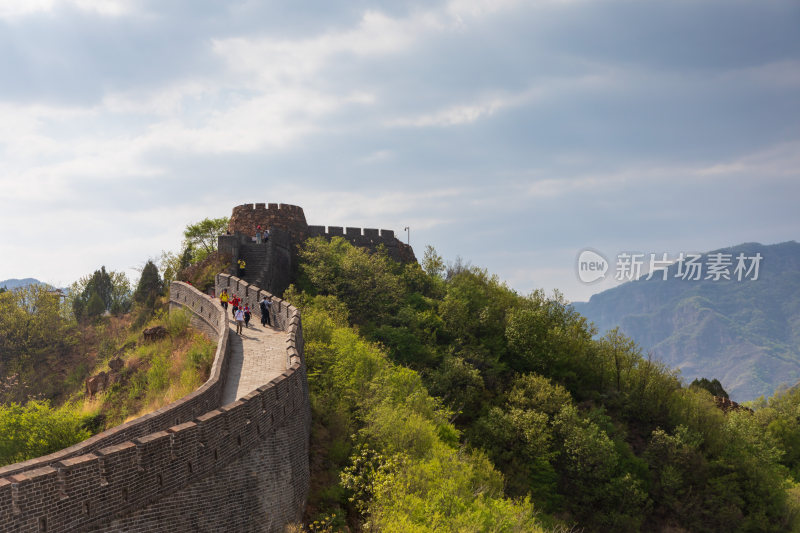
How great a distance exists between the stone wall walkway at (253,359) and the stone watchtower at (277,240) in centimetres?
1261

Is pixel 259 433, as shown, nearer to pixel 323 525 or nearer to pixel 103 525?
pixel 323 525

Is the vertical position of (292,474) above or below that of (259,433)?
below

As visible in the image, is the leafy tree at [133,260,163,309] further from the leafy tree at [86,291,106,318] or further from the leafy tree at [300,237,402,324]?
the leafy tree at [300,237,402,324]

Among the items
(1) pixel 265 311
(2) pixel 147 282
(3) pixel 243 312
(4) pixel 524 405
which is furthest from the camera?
(2) pixel 147 282

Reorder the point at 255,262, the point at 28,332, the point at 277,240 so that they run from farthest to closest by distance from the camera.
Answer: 1. the point at 28,332
2. the point at 277,240
3. the point at 255,262

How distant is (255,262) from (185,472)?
30.1 metres

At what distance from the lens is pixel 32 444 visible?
23719 mm

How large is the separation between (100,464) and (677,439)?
4953 centimetres

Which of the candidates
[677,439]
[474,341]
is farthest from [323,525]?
[677,439]

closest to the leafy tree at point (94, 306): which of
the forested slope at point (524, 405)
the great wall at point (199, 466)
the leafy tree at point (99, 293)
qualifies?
the leafy tree at point (99, 293)

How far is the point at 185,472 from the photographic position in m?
14.8

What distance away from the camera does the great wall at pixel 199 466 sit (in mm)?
11638

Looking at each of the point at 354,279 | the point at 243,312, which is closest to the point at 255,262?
the point at 354,279

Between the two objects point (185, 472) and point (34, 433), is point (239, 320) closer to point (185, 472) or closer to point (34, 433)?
point (34, 433)
